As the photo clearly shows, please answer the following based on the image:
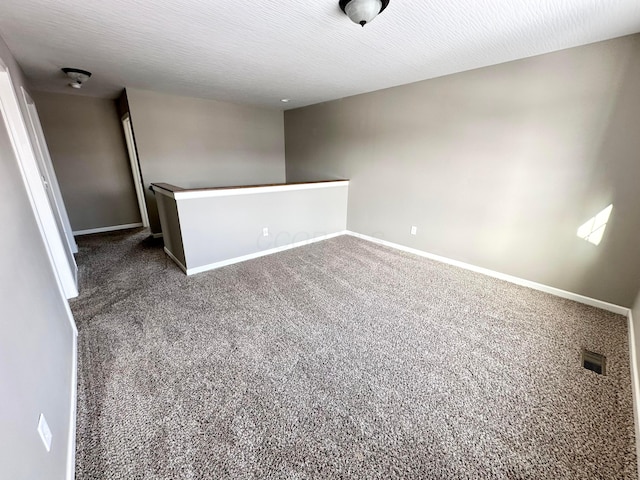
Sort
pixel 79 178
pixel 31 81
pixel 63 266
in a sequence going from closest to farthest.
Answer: pixel 63 266
pixel 31 81
pixel 79 178

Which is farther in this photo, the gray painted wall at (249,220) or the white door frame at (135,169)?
the white door frame at (135,169)

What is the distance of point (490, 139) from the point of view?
2.75 meters

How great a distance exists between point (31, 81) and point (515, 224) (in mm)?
6017

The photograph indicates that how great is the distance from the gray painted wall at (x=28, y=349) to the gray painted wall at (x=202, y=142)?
7.20 feet

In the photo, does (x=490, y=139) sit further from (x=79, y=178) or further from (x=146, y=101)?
(x=79, y=178)

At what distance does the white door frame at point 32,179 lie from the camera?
79.0 inches

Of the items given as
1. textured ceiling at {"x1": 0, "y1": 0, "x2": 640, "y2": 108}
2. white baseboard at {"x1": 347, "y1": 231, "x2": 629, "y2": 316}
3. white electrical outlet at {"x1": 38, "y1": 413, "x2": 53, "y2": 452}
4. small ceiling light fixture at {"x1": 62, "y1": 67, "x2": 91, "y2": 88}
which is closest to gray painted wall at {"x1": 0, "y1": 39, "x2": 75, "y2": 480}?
white electrical outlet at {"x1": 38, "y1": 413, "x2": 53, "y2": 452}

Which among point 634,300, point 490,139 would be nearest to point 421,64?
point 490,139

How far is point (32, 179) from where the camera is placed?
86.3 inches

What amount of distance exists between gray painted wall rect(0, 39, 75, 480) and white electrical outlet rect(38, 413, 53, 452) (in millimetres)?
27

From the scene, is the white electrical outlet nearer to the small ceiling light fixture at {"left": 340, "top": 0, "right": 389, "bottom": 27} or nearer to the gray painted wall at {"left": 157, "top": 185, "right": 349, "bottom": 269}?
the gray painted wall at {"left": 157, "top": 185, "right": 349, "bottom": 269}

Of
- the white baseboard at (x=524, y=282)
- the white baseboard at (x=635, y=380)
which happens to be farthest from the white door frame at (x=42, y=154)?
the white baseboard at (x=635, y=380)

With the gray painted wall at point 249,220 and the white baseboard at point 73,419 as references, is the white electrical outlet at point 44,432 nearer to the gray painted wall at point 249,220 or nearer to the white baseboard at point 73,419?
the white baseboard at point 73,419

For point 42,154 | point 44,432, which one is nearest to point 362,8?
point 44,432
